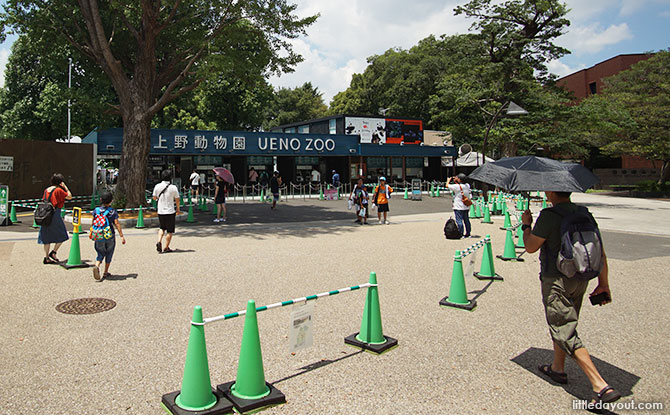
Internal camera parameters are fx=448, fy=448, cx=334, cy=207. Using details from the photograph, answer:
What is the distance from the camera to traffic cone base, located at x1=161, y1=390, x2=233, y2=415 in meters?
3.42

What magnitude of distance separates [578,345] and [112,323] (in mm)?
5082

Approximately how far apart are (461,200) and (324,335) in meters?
8.01

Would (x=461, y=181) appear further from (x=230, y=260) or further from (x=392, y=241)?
(x=230, y=260)

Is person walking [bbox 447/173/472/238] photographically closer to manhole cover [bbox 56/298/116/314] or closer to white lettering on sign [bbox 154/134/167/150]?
manhole cover [bbox 56/298/116/314]

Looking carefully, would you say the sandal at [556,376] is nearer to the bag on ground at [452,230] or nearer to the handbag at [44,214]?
the bag on ground at [452,230]

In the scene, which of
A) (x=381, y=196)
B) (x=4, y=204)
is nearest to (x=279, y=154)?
(x=381, y=196)

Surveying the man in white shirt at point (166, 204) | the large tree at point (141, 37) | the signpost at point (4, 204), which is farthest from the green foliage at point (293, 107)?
the man in white shirt at point (166, 204)

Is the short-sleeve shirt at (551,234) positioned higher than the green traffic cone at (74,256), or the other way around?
the short-sleeve shirt at (551,234)

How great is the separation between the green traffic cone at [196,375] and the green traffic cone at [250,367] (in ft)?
0.96

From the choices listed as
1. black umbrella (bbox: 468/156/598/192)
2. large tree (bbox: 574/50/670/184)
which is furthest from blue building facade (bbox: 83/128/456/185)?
black umbrella (bbox: 468/156/598/192)

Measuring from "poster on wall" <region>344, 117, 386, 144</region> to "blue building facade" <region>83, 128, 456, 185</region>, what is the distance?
284 centimetres

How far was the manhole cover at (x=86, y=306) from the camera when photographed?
595 cm

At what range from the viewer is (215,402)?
140 inches

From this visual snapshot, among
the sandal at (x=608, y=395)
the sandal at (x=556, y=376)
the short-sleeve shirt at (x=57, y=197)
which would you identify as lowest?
the sandal at (x=556, y=376)
